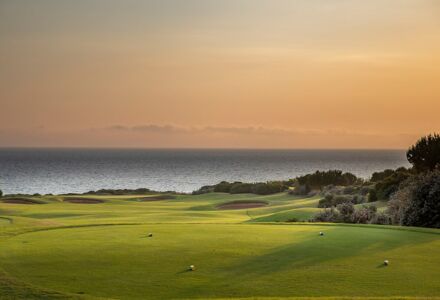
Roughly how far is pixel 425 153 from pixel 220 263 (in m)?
29.8

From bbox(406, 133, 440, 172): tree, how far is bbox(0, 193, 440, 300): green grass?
22.9m

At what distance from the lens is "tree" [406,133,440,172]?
36.8 m

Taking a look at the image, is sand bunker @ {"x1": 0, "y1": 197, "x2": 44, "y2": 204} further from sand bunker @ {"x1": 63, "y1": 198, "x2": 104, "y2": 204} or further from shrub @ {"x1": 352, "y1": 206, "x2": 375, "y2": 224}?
shrub @ {"x1": 352, "y1": 206, "x2": 375, "y2": 224}

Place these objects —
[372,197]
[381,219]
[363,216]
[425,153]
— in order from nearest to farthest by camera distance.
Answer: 1. [381,219]
2. [363,216]
3. [372,197]
4. [425,153]

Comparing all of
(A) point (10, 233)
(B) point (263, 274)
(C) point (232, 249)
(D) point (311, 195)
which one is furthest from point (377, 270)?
(D) point (311, 195)

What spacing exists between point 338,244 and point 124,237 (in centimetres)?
549

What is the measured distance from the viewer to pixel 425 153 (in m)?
37.4

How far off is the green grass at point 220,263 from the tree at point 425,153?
22885 mm

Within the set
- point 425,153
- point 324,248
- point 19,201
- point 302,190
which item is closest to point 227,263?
point 324,248

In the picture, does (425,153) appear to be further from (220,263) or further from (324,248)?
(220,263)

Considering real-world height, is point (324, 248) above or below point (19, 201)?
above

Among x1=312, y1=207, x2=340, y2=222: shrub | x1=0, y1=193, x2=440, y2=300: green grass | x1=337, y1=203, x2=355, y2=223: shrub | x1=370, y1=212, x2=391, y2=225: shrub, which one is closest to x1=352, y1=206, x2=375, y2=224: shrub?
x1=337, y1=203, x2=355, y2=223: shrub

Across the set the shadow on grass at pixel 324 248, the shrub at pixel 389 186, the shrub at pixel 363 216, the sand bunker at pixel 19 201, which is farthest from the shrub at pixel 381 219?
the sand bunker at pixel 19 201

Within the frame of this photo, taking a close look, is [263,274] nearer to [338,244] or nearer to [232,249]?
[232,249]
